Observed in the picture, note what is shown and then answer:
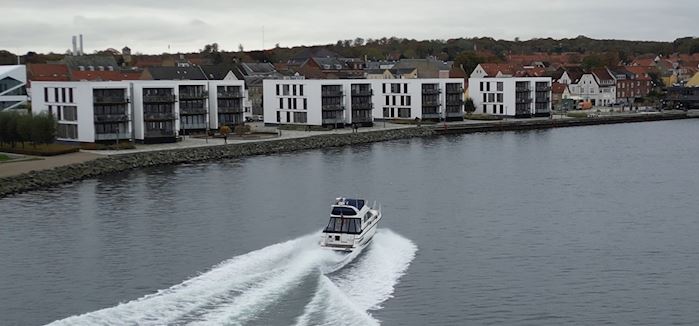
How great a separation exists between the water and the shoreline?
4.34 ft

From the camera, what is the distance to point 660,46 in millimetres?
172875

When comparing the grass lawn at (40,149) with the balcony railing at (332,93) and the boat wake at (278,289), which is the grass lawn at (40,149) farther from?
the boat wake at (278,289)

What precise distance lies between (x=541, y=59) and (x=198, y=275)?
396 ft

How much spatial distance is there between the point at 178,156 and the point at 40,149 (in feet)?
23.6

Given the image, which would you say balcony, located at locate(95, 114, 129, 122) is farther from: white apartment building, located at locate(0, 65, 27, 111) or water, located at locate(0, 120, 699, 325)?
white apartment building, located at locate(0, 65, 27, 111)

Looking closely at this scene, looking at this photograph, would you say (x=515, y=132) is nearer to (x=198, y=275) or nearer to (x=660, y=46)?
(x=198, y=275)

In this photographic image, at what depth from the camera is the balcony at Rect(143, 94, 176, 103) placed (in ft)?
165

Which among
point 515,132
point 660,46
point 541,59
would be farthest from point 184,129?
point 660,46

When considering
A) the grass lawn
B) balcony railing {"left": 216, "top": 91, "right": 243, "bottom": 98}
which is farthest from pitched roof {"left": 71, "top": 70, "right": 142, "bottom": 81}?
the grass lawn

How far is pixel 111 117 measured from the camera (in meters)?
48.9

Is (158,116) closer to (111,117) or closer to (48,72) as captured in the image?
(111,117)

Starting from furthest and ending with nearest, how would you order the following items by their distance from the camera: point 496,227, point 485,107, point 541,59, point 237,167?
1. point 541,59
2. point 485,107
3. point 237,167
4. point 496,227

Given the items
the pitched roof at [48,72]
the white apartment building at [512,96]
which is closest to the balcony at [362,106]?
the white apartment building at [512,96]

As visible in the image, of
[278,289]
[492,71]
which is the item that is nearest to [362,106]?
[492,71]
